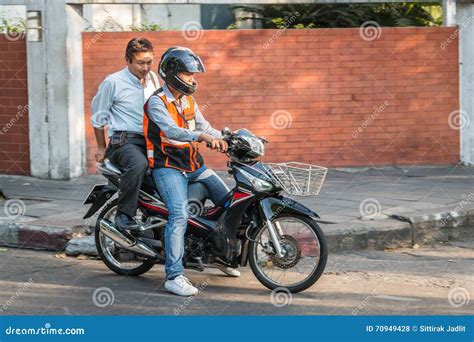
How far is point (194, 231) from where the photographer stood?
6.93 meters

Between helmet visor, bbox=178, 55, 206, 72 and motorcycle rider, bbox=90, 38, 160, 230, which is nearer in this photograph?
helmet visor, bbox=178, 55, 206, 72

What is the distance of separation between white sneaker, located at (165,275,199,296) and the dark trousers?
66cm

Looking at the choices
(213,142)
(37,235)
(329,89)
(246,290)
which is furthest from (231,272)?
(329,89)

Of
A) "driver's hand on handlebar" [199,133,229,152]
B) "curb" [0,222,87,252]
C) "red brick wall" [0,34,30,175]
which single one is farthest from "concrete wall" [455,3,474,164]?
"driver's hand on handlebar" [199,133,229,152]

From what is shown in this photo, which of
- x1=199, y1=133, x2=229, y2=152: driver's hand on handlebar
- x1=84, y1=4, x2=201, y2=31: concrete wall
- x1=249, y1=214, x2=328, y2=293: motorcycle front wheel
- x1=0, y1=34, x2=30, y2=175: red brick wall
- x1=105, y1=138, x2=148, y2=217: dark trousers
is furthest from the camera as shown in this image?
x1=84, y1=4, x2=201, y2=31: concrete wall

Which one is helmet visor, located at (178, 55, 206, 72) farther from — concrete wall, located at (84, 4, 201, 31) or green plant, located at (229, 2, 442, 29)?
green plant, located at (229, 2, 442, 29)

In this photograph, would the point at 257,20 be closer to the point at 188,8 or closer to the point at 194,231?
the point at 188,8

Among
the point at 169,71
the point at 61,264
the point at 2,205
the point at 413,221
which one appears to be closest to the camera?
the point at 169,71

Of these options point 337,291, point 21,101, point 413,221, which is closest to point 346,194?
point 413,221

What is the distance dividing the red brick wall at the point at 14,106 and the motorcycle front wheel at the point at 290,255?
5934 mm

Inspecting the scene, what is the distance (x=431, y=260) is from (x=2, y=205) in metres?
4.71

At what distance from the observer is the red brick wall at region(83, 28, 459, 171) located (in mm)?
11992

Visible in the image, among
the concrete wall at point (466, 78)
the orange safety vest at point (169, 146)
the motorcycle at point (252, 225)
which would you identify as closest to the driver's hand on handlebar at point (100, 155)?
the motorcycle at point (252, 225)

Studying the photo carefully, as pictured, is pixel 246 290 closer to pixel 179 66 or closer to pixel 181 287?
pixel 181 287
